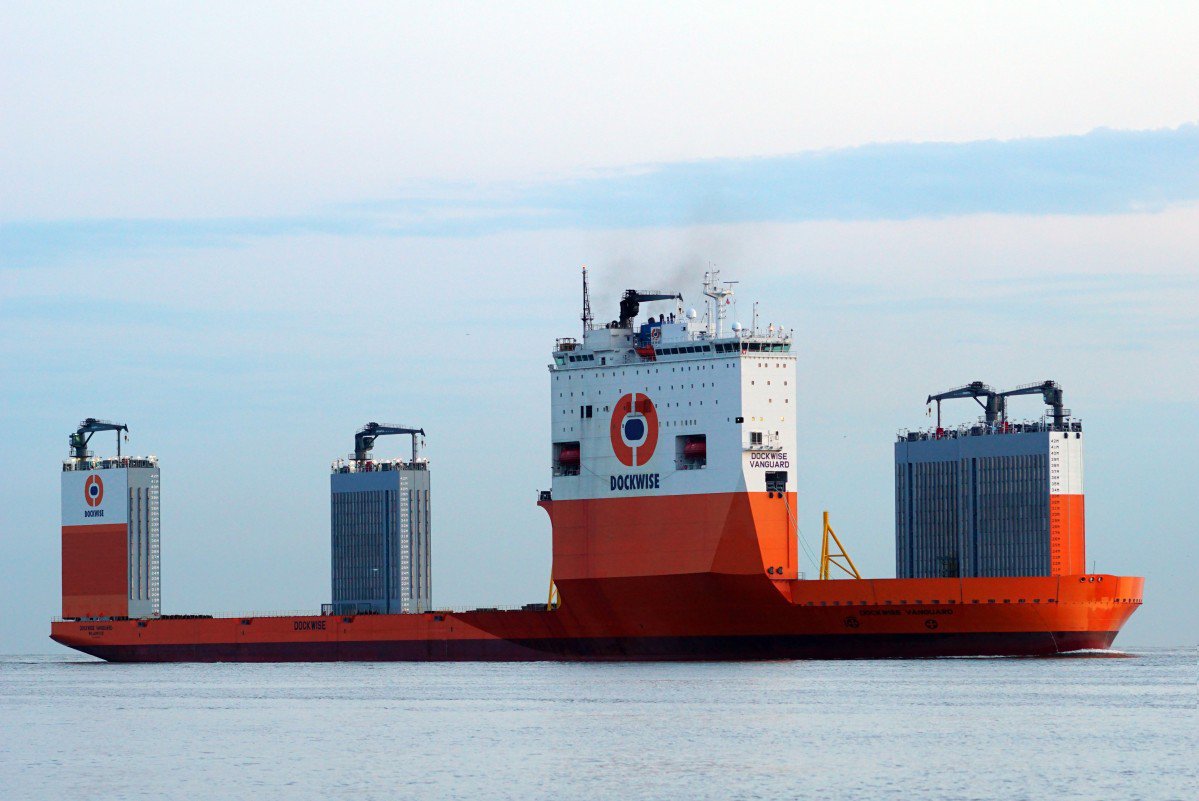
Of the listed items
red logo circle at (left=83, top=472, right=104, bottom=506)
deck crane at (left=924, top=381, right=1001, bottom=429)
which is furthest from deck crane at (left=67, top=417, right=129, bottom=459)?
deck crane at (left=924, top=381, right=1001, bottom=429)

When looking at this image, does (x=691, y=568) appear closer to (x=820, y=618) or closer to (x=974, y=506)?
(x=820, y=618)

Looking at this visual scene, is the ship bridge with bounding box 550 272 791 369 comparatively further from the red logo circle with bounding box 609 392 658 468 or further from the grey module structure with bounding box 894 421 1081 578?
the grey module structure with bounding box 894 421 1081 578

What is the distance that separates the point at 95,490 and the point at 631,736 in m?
57.7

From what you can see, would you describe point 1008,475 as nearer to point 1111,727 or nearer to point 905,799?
point 1111,727

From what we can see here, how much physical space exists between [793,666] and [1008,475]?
55.8 metres

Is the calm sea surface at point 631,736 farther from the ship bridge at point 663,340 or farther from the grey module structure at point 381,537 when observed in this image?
the grey module structure at point 381,537

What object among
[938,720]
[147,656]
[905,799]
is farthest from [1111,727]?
[147,656]

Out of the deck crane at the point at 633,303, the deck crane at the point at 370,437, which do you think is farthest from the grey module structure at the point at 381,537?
the deck crane at the point at 633,303

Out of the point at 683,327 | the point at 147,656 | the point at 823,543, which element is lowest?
the point at 147,656

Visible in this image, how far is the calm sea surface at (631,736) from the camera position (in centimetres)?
4078

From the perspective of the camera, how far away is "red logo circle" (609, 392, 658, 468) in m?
72.9

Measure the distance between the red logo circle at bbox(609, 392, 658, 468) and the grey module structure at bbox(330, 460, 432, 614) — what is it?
44.4 metres

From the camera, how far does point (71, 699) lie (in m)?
69.6

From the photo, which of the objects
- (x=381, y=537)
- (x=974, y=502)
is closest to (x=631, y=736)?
(x=381, y=537)
